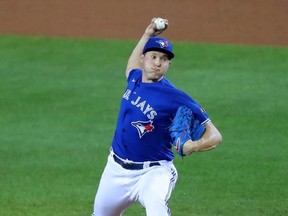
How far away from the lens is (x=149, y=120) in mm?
7762

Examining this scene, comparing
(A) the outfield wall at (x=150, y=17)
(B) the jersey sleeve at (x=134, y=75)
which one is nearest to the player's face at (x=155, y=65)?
(B) the jersey sleeve at (x=134, y=75)

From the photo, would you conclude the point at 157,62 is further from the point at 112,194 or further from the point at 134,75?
the point at 112,194

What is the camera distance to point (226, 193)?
432 inches

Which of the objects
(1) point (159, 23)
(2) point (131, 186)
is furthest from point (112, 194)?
(1) point (159, 23)

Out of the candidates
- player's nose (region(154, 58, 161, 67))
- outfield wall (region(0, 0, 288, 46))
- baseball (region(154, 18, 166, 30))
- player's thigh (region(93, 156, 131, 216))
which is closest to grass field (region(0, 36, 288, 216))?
outfield wall (region(0, 0, 288, 46))

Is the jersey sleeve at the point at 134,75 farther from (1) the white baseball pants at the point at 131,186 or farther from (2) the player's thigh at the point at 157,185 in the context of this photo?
(2) the player's thigh at the point at 157,185

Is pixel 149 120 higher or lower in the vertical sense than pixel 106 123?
higher

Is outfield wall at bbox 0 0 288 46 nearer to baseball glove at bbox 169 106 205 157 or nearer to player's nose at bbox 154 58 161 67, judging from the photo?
player's nose at bbox 154 58 161 67

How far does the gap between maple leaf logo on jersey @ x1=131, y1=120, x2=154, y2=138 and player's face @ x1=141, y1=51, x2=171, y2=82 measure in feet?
1.29

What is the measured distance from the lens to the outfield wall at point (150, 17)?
2086 cm

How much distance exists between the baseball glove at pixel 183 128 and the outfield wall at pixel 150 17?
13380 millimetres

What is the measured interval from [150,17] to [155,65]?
13.5 metres

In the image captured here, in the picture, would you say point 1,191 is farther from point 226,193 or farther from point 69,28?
point 69,28

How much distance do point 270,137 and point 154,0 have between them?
8.35 m
